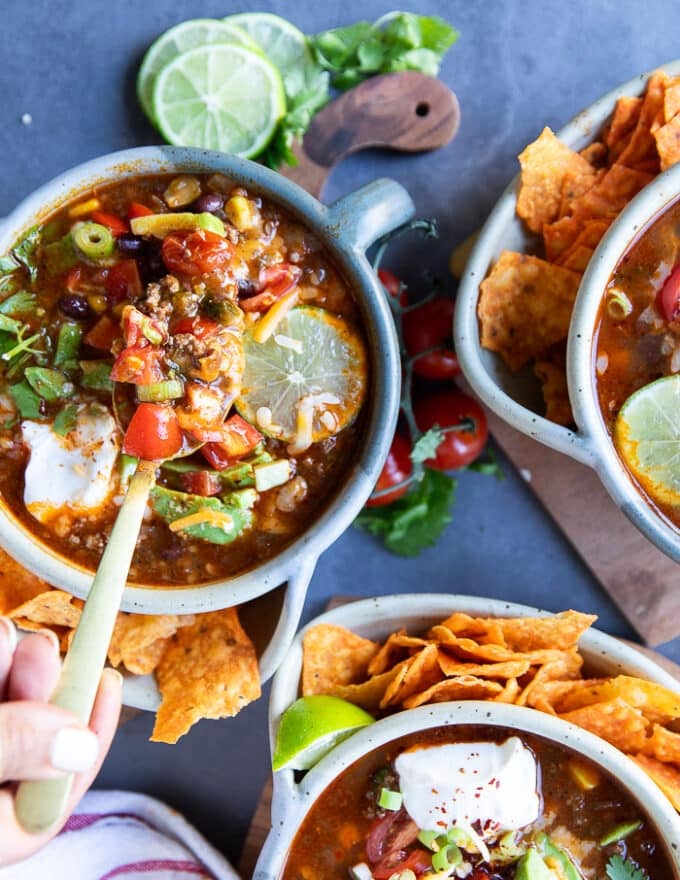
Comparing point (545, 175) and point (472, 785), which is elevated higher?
point (545, 175)

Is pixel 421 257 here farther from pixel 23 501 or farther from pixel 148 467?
pixel 23 501

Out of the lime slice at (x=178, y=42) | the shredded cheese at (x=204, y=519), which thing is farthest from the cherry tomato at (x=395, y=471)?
the lime slice at (x=178, y=42)

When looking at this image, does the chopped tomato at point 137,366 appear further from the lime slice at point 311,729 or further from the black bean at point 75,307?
the lime slice at point 311,729

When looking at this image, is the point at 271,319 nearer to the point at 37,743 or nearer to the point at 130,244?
the point at 130,244

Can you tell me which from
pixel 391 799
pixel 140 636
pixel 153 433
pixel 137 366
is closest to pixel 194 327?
pixel 137 366

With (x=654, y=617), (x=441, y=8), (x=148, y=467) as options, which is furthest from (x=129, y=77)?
(x=654, y=617)
